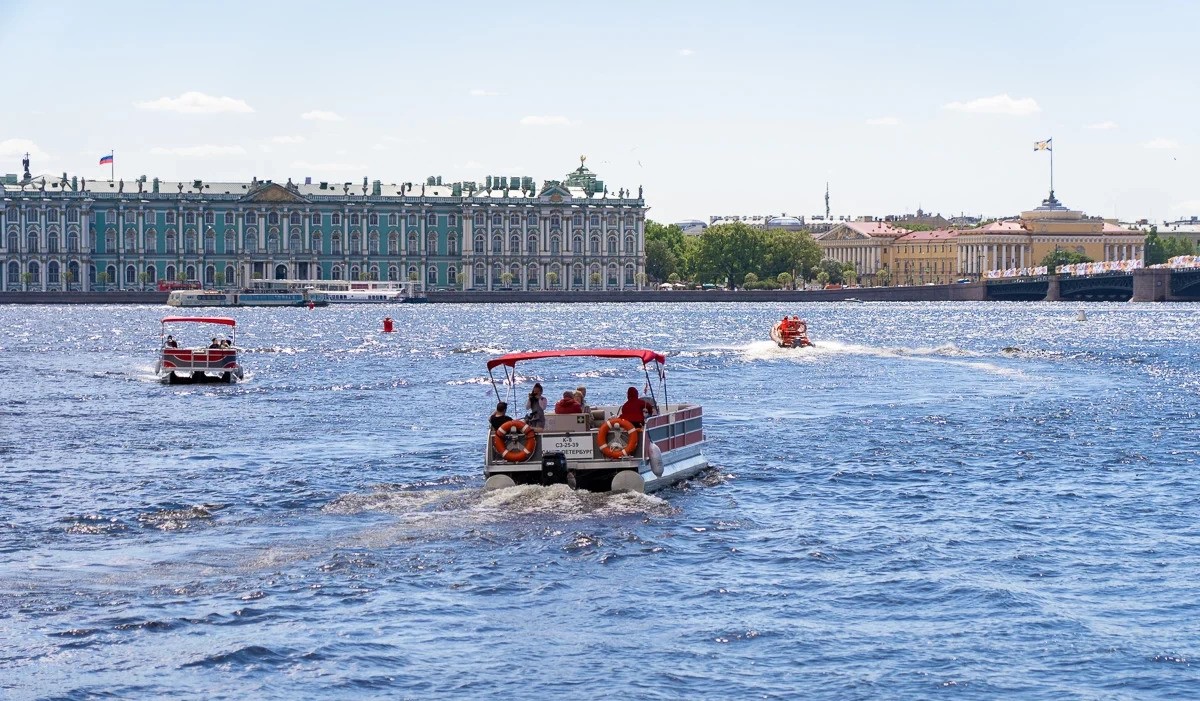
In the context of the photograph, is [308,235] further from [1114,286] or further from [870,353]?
[870,353]

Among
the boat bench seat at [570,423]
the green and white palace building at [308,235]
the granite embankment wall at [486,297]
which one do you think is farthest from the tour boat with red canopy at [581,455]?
the green and white palace building at [308,235]

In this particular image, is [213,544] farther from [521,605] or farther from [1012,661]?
[1012,661]

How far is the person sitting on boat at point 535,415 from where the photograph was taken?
2630cm

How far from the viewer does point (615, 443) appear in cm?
2577

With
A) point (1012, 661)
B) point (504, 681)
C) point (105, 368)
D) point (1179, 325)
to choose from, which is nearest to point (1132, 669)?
point (1012, 661)

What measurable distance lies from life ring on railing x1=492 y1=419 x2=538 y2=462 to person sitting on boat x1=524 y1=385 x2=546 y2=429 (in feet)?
2.17

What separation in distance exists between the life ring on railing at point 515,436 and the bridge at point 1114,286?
158 metres

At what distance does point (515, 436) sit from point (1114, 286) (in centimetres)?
15843

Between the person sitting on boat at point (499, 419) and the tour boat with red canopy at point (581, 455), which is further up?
the person sitting on boat at point (499, 419)

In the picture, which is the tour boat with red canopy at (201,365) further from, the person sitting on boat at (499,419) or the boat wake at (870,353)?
the person sitting on boat at (499,419)

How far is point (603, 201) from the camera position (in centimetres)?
19638

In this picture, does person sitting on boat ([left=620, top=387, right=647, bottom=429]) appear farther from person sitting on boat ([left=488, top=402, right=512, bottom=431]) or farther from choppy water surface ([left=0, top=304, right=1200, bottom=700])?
person sitting on boat ([left=488, top=402, right=512, bottom=431])

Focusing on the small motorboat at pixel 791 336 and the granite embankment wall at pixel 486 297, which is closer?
the small motorboat at pixel 791 336

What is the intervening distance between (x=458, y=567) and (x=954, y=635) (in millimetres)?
5811
